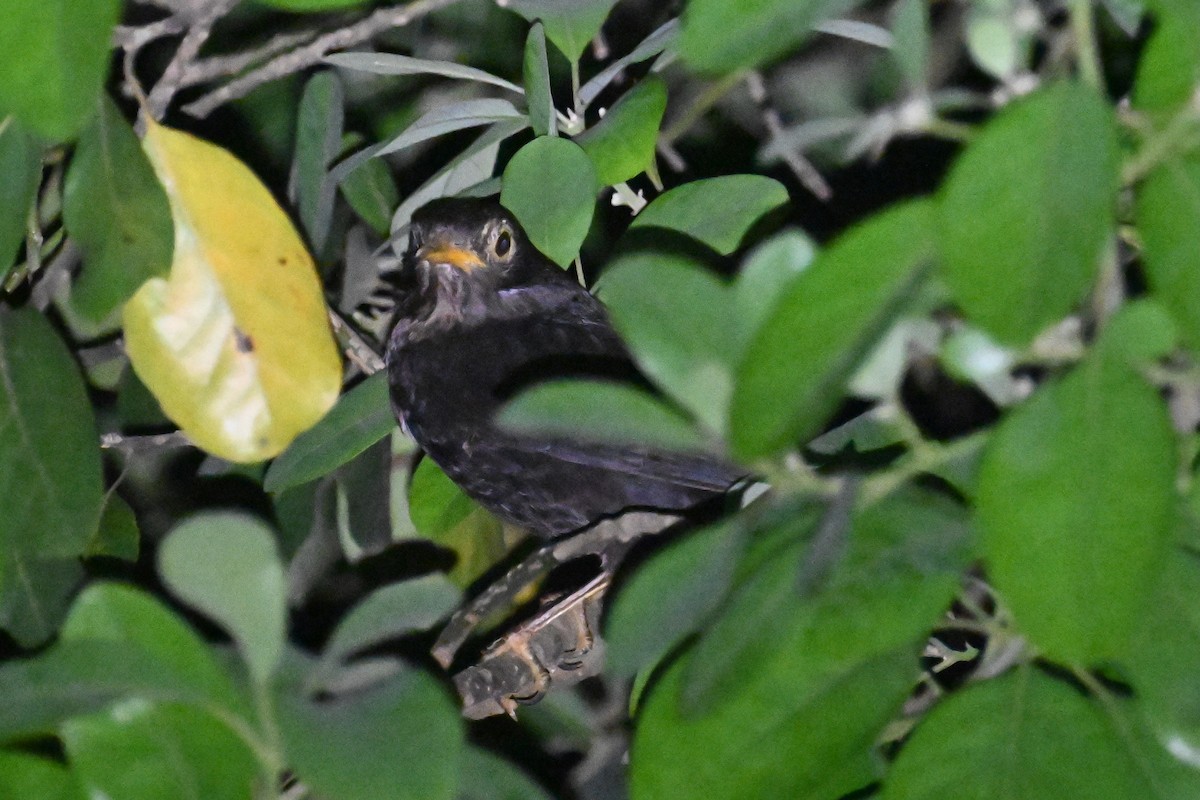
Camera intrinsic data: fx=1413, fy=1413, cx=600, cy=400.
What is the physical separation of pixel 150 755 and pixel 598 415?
0.43m

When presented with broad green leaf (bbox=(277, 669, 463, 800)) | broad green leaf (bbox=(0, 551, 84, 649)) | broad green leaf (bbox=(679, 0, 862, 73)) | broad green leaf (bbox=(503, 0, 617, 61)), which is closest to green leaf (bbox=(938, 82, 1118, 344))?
broad green leaf (bbox=(679, 0, 862, 73))

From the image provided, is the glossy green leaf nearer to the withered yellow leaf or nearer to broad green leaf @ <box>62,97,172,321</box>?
the withered yellow leaf

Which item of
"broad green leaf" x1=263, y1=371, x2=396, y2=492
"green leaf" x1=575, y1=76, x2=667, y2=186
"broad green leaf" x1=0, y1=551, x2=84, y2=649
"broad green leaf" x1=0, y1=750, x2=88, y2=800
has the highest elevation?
"green leaf" x1=575, y1=76, x2=667, y2=186

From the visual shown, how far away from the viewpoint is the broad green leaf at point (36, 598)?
1.79 m

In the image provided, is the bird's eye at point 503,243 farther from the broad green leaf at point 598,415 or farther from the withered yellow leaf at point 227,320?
the broad green leaf at point 598,415

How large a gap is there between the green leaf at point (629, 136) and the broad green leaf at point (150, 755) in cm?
111

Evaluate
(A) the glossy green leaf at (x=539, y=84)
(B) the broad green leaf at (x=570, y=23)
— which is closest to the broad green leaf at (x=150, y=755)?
(B) the broad green leaf at (x=570, y=23)

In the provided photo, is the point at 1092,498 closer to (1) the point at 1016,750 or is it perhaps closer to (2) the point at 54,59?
(1) the point at 1016,750

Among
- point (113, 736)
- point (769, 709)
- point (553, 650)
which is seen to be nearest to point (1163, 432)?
point (769, 709)

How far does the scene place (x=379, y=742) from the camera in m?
1.03

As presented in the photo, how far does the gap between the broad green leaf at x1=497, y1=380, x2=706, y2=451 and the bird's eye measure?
2340 millimetres

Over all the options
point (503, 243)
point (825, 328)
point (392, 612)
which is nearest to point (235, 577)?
point (392, 612)

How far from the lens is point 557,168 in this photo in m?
1.96

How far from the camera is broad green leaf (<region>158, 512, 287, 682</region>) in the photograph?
107 cm
